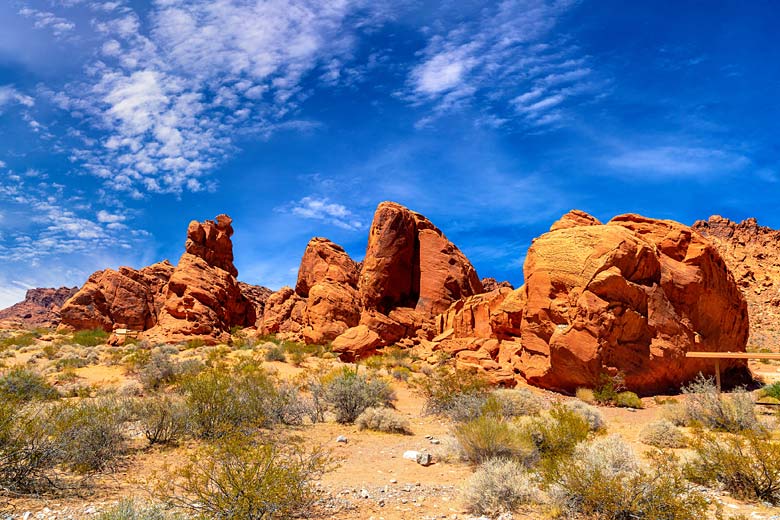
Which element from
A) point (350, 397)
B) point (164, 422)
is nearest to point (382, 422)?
point (350, 397)

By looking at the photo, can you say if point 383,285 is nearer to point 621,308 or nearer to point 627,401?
point 621,308

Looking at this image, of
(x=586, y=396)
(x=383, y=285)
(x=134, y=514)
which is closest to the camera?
(x=134, y=514)

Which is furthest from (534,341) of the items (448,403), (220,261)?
(220,261)

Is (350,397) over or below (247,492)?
over

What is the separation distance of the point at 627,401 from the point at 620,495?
11354 millimetres

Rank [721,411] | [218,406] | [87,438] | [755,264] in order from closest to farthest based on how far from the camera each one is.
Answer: [87,438] → [218,406] → [721,411] → [755,264]

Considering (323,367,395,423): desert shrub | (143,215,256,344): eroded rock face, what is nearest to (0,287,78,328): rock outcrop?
(143,215,256,344): eroded rock face

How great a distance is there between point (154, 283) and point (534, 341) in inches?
1530

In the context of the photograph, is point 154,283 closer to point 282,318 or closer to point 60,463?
point 282,318

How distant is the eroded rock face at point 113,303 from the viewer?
4081 centimetres

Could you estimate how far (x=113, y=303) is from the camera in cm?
4231

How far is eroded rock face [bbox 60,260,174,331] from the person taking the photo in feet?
134

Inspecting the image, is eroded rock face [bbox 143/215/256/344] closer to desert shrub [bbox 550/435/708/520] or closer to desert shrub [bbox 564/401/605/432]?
desert shrub [bbox 564/401/605/432]

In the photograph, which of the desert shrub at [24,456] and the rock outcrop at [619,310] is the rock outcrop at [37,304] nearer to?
the rock outcrop at [619,310]
